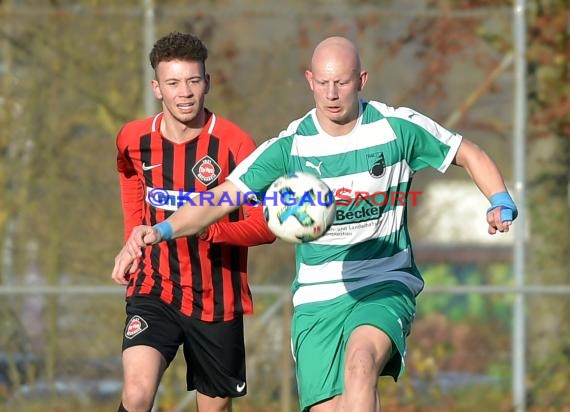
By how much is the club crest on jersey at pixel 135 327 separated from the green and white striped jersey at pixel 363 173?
88cm

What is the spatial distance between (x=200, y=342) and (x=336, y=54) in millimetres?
1631

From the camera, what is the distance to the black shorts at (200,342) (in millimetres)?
5863

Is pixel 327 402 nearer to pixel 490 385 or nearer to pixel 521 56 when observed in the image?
pixel 490 385

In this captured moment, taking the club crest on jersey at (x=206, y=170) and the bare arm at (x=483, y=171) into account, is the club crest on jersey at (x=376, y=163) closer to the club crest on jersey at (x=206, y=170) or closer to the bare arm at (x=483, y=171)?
the bare arm at (x=483, y=171)

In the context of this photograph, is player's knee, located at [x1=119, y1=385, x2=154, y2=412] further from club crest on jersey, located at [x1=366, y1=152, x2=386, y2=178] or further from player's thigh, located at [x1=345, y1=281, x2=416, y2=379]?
club crest on jersey, located at [x1=366, y1=152, x2=386, y2=178]

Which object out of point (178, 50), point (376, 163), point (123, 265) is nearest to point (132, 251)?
point (123, 265)

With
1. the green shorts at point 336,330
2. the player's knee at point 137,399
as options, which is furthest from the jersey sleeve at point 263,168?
the player's knee at point 137,399

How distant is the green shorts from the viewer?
5.36m

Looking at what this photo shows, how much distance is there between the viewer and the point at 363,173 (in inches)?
213

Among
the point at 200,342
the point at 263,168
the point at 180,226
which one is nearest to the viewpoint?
the point at 180,226

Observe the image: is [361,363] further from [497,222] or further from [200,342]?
[200,342]

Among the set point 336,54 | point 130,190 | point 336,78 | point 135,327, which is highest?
point 336,54

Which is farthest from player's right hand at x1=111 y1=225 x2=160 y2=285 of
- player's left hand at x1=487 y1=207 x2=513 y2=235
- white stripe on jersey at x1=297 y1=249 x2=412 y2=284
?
player's left hand at x1=487 y1=207 x2=513 y2=235

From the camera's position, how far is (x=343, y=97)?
533cm
